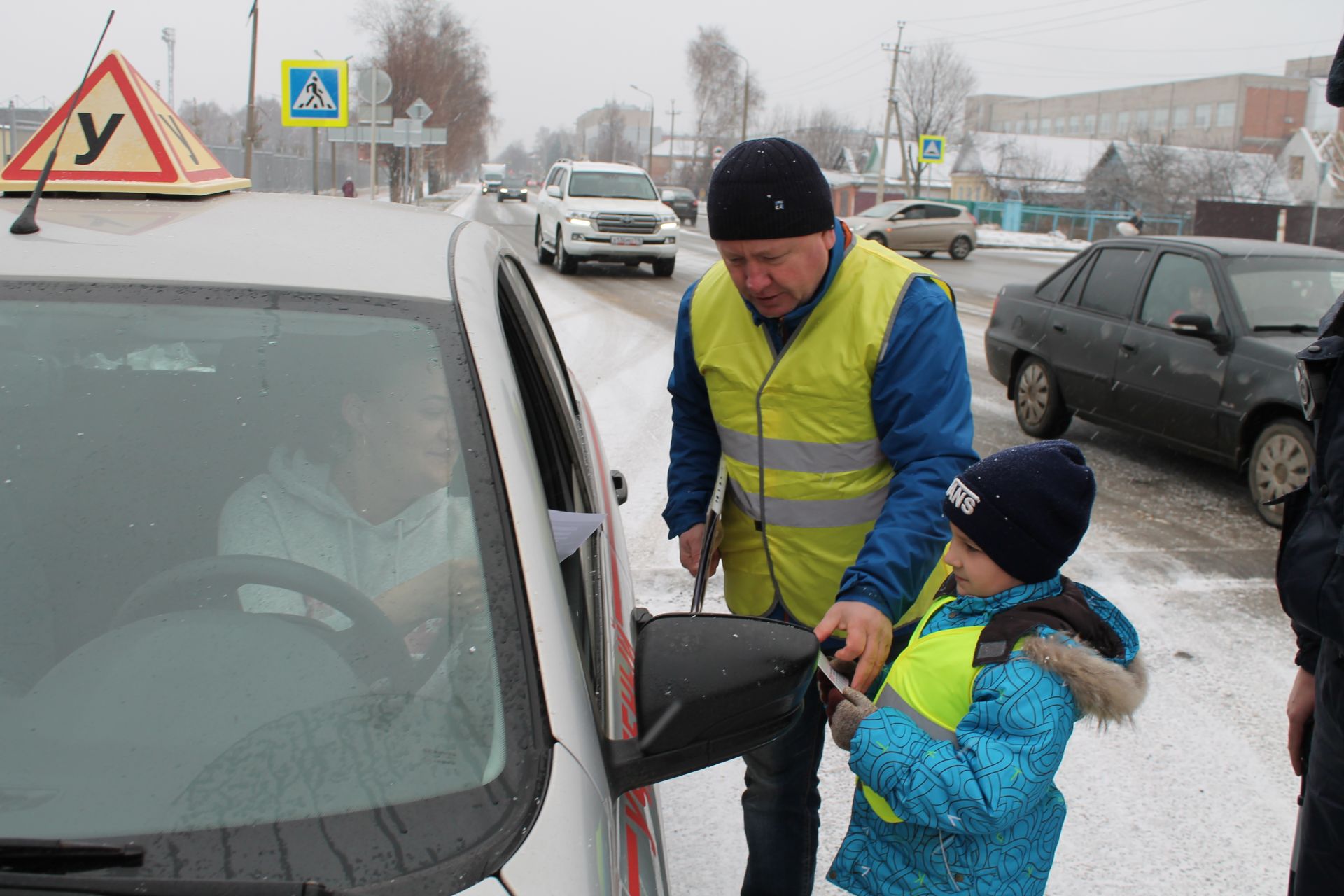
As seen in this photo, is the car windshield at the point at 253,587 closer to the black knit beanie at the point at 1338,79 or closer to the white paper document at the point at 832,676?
the white paper document at the point at 832,676

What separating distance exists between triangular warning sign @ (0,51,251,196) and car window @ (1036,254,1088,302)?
6605mm

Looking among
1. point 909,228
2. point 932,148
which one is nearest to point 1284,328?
point 909,228

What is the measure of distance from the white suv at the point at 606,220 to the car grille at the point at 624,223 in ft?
0.04

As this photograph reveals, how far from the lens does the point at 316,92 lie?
589 inches

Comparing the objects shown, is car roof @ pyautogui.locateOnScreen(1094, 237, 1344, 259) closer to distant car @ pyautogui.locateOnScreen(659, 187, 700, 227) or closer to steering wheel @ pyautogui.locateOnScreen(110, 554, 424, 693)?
steering wheel @ pyautogui.locateOnScreen(110, 554, 424, 693)

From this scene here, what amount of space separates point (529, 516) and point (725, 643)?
1.00 feet

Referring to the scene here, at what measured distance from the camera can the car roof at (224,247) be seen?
5.63ft

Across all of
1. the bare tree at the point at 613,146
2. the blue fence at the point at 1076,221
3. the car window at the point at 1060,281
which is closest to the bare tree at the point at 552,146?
the bare tree at the point at 613,146

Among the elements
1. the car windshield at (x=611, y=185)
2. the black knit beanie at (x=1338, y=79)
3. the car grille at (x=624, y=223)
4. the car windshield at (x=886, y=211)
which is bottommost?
the black knit beanie at (x=1338, y=79)

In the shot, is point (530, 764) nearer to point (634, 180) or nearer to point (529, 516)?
point (529, 516)

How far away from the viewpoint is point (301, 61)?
51.1 feet

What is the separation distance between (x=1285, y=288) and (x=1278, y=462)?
1.31 metres

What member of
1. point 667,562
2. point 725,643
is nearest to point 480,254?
point 725,643

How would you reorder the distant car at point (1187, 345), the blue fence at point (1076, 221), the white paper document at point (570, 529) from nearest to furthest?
the white paper document at point (570, 529), the distant car at point (1187, 345), the blue fence at point (1076, 221)
